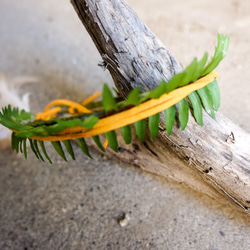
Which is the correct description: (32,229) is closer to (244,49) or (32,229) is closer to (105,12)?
(105,12)

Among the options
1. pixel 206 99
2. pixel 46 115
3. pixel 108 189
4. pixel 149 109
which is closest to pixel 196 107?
pixel 206 99

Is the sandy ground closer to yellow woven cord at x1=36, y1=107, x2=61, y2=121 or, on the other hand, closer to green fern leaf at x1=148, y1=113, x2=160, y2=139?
yellow woven cord at x1=36, y1=107, x2=61, y2=121

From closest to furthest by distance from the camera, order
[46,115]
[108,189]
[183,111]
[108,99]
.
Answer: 1. [108,99]
2. [183,111]
3. [108,189]
4. [46,115]

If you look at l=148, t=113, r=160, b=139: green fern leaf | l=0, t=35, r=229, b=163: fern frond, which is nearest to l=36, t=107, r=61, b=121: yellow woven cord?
l=0, t=35, r=229, b=163: fern frond

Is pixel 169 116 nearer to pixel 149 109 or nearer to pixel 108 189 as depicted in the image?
pixel 149 109

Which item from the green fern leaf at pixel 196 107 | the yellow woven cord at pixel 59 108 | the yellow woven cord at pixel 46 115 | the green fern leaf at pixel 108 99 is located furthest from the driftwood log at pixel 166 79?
the yellow woven cord at pixel 46 115

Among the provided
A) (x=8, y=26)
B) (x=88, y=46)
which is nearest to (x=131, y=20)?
(x=88, y=46)

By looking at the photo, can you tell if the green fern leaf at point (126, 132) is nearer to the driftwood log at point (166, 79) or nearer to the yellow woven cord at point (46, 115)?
the driftwood log at point (166, 79)
